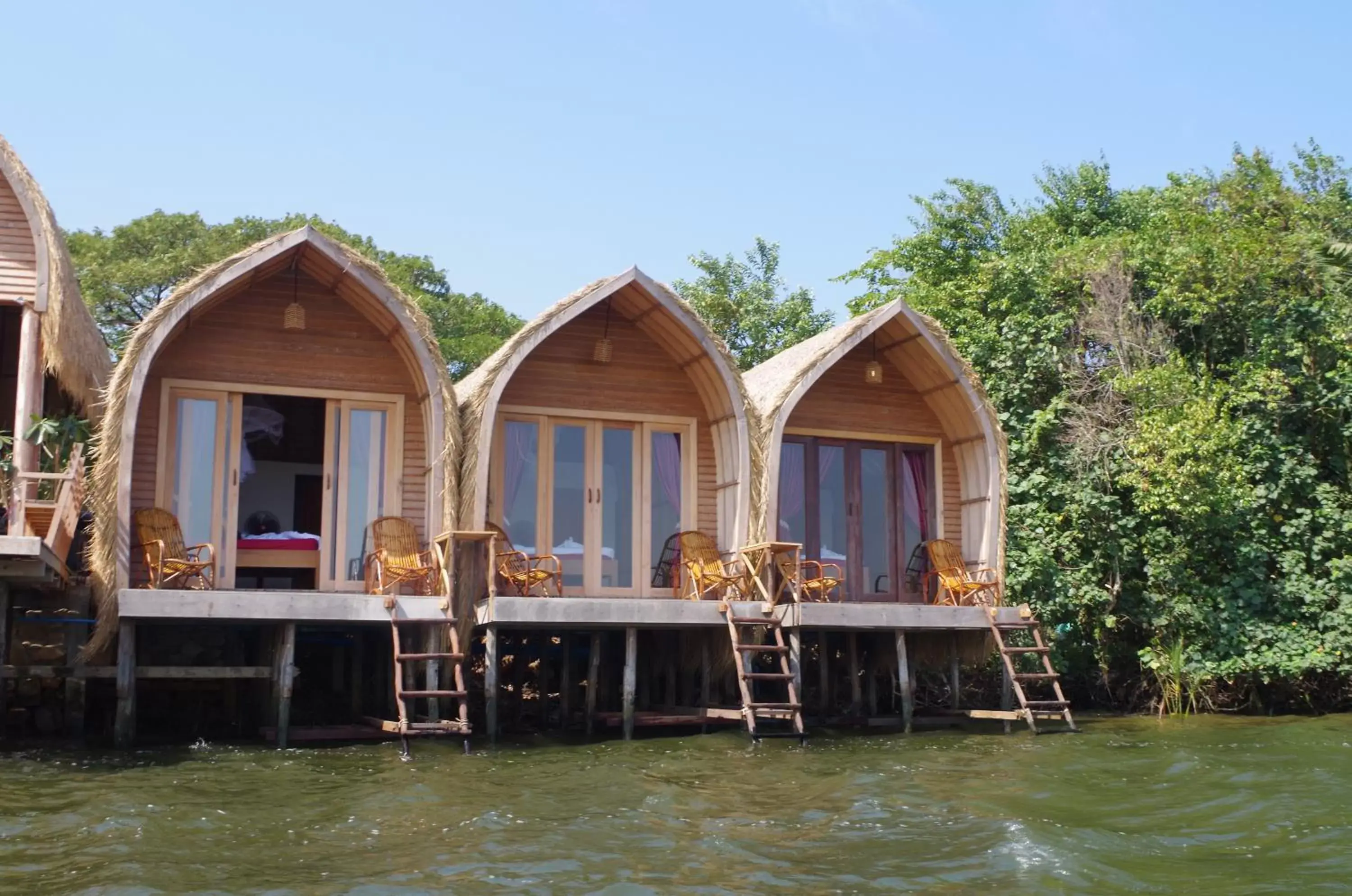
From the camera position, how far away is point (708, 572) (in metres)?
14.2

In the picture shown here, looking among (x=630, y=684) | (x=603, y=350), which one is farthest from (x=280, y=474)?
(x=630, y=684)

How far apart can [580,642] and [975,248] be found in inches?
448

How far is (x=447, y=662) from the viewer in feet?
42.8

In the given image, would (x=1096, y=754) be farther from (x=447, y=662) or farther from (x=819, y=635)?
(x=447, y=662)

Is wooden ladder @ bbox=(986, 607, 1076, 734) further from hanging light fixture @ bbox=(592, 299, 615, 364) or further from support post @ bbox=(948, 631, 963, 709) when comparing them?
hanging light fixture @ bbox=(592, 299, 615, 364)

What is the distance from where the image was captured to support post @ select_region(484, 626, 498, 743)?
496 inches

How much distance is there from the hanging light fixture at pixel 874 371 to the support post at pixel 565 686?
4.26 m

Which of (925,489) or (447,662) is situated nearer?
(447,662)

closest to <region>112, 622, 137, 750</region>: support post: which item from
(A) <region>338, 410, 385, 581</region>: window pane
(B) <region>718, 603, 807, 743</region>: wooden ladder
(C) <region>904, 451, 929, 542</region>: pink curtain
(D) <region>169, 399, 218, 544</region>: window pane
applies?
(D) <region>169, 399, 218, 544</region>: window pane

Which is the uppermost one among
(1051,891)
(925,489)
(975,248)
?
(975,248)

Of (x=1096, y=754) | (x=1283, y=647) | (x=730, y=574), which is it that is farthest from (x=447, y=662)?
(x=1283, y=647)

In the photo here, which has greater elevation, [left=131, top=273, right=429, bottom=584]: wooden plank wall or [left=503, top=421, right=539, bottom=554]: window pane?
[left=131, top=273, right=429, bottom=584]: wooden plank wall

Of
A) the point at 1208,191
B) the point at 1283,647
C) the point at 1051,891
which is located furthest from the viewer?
the point at 1208,191

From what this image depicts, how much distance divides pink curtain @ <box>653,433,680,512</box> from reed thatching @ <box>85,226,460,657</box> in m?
2.46
